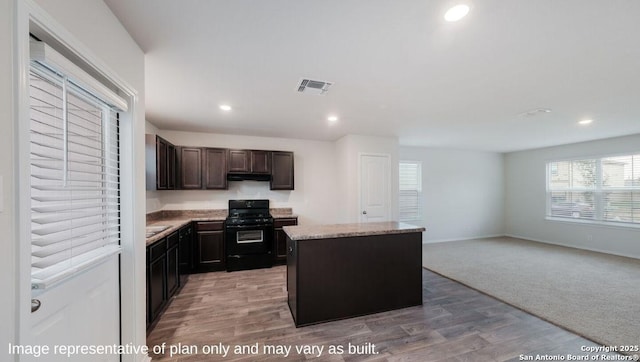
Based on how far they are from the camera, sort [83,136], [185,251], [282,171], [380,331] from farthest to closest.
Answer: [282,171] → [185,251] → [380,331] → [83,136]

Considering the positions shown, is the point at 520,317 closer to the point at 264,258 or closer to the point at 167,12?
the point at 264,258

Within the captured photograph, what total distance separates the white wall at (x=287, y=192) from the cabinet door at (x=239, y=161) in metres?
0.35

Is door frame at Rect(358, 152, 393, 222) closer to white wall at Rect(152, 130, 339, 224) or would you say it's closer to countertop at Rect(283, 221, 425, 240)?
white wall at Rect(152, 130, 339, 224)

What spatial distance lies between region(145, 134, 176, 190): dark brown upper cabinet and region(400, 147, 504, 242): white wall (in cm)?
518

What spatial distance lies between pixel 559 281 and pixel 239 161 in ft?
18.4

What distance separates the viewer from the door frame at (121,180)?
88 cm

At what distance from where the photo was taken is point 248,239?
429 centimetres

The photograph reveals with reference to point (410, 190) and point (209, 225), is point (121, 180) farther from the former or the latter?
point (410, 190)

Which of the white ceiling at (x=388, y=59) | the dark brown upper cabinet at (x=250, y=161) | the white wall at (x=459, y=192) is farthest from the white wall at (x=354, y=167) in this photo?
the dark brown upper cabinet at (x=250, y=161)

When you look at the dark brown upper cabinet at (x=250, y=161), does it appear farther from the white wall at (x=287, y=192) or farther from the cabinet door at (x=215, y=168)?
the white wall at (x=287, y=192)

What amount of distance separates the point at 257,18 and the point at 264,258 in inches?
149

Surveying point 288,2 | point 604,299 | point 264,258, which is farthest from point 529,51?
point 264,258

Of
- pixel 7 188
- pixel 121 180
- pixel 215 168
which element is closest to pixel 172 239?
pixel 121 180

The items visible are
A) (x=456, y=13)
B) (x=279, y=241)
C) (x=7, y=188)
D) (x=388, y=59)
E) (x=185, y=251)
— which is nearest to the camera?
(x=7, y=188)
